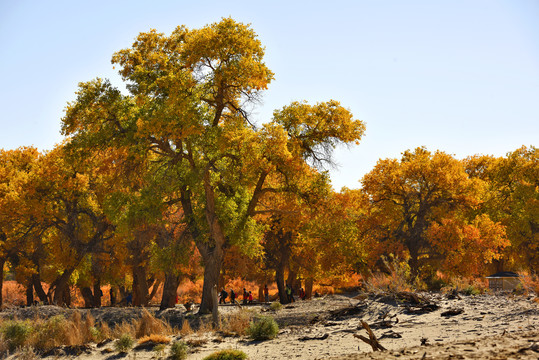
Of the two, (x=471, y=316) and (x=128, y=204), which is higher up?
(x=128, y=204)

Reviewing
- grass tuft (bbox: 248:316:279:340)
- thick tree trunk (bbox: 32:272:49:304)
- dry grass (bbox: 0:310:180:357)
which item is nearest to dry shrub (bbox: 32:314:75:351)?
dry grass (bbox: 0:310:180:357)

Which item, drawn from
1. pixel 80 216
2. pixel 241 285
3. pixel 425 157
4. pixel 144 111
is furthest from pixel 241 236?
pixel 241 285

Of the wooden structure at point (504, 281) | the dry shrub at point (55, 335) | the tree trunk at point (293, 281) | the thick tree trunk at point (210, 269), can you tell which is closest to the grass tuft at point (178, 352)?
the dry shrub at point (55, 335)

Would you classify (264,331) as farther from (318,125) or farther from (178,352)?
(318,125)

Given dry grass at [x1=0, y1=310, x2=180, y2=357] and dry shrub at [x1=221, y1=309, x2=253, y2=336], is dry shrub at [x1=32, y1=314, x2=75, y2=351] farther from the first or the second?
dry shrub at [x1=221, y1=309, x2=253, y2=336]

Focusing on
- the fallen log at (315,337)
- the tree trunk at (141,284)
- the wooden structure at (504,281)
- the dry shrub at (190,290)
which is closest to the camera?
the fallen log at (315,337)

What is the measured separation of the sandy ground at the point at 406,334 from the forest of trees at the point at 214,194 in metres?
6.99

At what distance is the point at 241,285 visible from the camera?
56.6 meters

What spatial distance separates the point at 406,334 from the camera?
13.6 meters

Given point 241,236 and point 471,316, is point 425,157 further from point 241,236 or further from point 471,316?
point 471,316

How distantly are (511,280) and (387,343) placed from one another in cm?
2594

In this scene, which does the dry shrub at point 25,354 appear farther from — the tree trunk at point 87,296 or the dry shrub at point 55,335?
the tree trunk at point 87,296

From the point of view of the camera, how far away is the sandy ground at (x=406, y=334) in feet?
32.7

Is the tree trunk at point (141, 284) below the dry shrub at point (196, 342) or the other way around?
the other way around
